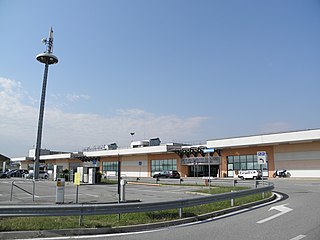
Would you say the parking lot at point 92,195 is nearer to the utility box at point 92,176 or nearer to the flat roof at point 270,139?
the utility box at point 92,176

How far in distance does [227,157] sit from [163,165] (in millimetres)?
14869

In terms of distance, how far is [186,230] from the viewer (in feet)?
27.7

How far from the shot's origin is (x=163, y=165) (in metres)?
60.4

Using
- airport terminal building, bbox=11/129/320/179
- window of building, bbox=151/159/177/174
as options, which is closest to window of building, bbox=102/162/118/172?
airport terminal building, bbox=11/129/320/179

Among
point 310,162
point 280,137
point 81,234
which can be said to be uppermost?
point 280,137

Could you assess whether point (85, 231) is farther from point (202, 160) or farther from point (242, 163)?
point (202, 160)

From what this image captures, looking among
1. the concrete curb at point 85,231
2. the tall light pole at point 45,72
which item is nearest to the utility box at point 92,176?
the tall light pole at point 45,72

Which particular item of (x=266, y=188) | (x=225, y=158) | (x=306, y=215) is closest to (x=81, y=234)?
(x=306, y=215)

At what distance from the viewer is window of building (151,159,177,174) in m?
58.3

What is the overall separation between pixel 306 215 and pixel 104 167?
6935 centimetres

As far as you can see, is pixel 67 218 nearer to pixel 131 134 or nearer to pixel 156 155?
pixel 156 155

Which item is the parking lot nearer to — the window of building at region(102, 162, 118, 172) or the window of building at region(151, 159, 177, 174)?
the window of building at region(151, 159, 177, 174)

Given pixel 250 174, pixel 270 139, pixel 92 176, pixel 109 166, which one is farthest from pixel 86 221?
pixel 109 166

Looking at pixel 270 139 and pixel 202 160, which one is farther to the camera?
pixel 202 160
